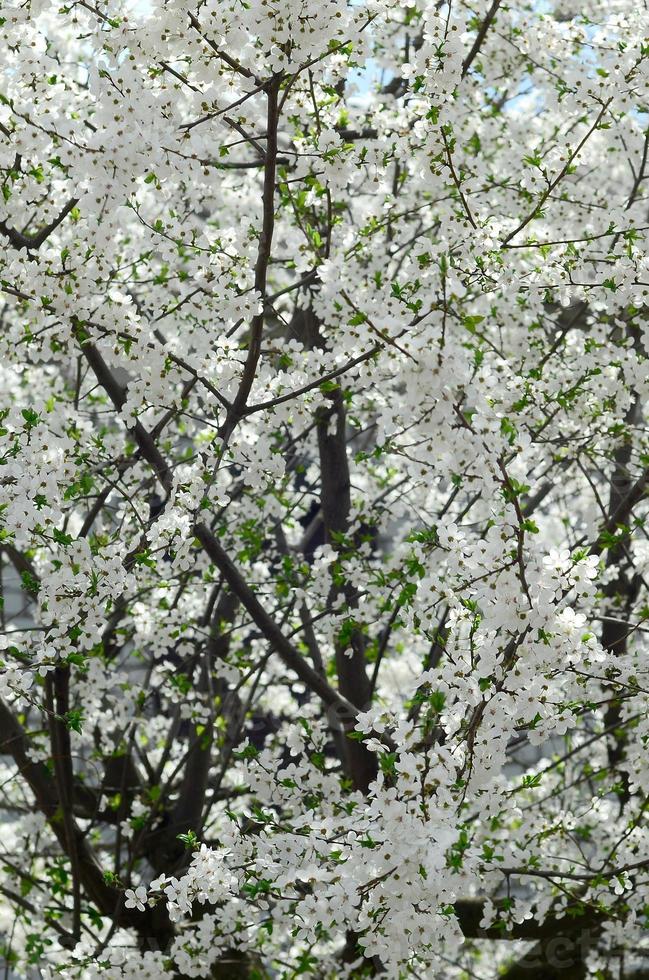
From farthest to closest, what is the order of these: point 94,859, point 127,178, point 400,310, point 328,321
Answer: point 94,859 < point 328,321 < point 127,178 < point 400,310

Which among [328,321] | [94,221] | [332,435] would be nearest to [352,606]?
[332,435]

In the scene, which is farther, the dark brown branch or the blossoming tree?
the dark brown branch

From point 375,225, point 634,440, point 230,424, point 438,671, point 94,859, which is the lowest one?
point 438,671

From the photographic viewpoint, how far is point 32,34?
453cm

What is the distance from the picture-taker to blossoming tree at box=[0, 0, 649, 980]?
338 cm

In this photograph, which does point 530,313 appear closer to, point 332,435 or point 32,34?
point 332,435

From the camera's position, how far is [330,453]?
5.80m

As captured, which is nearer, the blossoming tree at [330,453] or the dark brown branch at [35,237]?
the blossoming tree at [330,453]

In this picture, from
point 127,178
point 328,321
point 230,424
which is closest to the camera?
point 127,178

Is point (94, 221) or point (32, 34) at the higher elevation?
point (32, 34)

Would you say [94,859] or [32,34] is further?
[94,859]

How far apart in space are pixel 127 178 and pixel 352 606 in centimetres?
269

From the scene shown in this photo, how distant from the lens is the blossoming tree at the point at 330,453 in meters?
3.38

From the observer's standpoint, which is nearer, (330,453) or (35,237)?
(35,237)
